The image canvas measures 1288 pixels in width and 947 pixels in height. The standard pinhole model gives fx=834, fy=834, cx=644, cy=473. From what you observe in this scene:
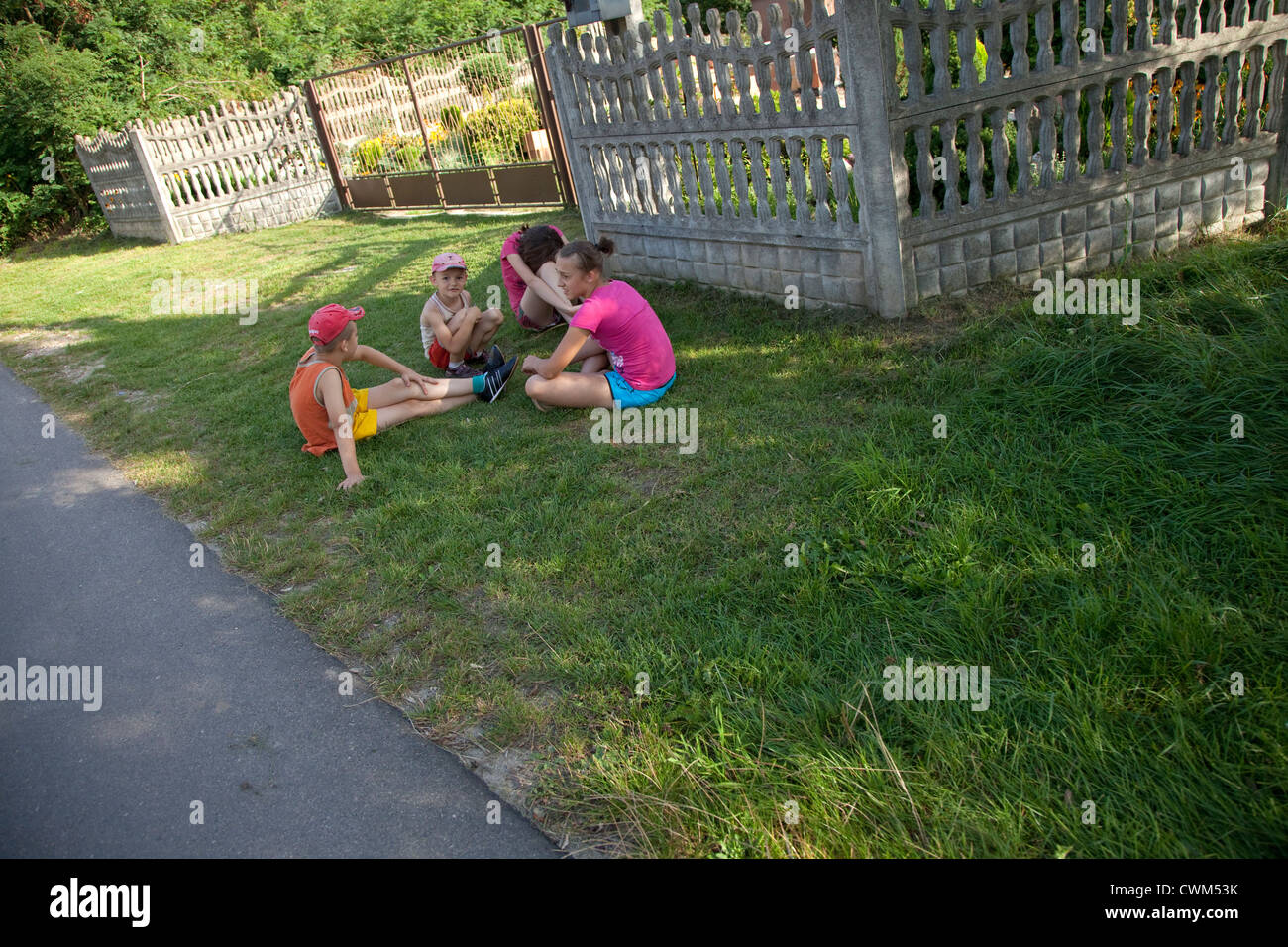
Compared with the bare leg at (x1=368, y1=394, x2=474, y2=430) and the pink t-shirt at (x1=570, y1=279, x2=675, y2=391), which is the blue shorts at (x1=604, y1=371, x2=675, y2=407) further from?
the bare leg at (x1=368, y1=394, x2=474, y2=430)

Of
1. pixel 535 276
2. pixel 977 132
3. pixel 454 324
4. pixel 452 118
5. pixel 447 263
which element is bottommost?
pixel 454 324

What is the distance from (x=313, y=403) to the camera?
558cm

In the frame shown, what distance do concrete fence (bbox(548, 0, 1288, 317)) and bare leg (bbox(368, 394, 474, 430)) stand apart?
8.66ft

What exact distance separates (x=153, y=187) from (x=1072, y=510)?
1866 centimetres

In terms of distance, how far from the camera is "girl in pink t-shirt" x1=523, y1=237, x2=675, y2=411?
5379mm

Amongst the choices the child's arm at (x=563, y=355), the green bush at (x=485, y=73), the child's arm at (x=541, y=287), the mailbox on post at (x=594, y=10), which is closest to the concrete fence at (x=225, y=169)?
the green bush at (x=485, y=73)

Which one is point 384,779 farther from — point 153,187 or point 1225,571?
point 153,187

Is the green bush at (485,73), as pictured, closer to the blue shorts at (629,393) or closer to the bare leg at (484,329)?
the bare leg at (484,329)

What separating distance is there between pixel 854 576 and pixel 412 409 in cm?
373

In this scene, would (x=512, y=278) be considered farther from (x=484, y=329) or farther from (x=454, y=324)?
(x=454, y=324)

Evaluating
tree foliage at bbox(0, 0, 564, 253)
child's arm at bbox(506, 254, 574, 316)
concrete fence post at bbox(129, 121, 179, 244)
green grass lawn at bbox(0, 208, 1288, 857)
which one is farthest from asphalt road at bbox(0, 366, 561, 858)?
tree foliage at bbox(0, 0, 564, 253)

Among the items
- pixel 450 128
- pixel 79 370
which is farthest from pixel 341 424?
pixel 450 128
